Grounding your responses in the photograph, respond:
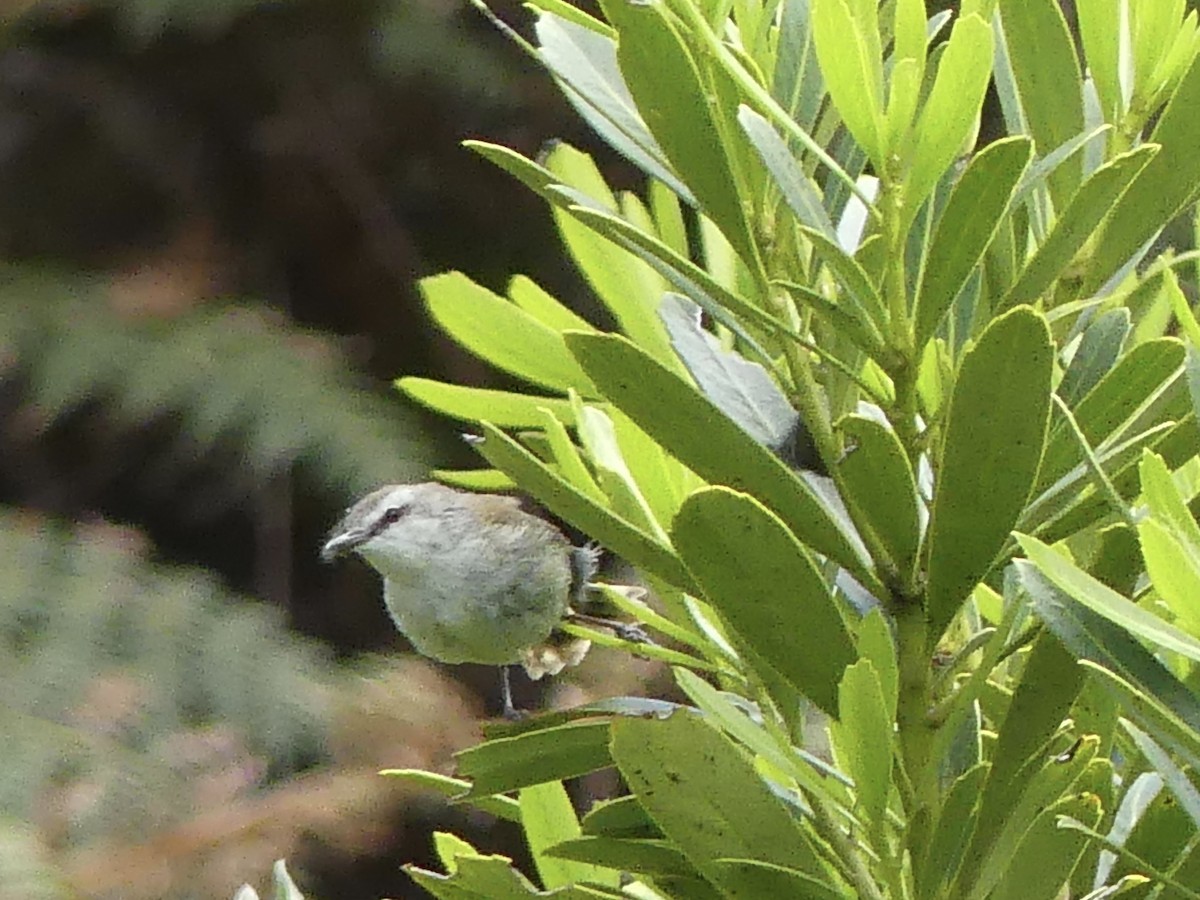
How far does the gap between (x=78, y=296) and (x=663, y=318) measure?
Answer: 1.63 m

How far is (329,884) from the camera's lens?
192cm

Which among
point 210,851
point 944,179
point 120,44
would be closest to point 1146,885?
point 944,179

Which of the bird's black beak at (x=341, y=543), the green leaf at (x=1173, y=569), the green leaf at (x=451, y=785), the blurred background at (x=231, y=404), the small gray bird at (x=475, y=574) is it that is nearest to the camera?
the green leaf at (x=1173, y=569)

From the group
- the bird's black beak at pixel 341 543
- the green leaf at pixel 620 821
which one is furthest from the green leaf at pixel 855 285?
the bird's black beak at pixel 341 543

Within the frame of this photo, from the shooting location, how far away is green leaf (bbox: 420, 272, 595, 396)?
1.25 feet

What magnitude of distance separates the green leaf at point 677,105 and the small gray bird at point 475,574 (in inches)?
10.6

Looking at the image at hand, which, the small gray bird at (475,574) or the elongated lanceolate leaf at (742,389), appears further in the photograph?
the small gray bird at (475,574)

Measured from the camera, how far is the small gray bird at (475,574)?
694 millimetres

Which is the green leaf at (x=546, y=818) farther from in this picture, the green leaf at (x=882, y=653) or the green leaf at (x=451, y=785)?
the green leaf at (x=882, y=653)

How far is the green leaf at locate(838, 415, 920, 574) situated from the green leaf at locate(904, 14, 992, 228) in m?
0.05

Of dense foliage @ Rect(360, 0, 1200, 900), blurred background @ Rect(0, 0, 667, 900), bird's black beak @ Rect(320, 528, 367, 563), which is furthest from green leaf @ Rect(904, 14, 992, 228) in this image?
blurred background @ Rect(0, 0, 667, 900)

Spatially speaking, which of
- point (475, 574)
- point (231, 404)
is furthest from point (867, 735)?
point (231, 404)

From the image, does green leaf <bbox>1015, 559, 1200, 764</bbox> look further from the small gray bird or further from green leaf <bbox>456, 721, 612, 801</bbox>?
the small gray bird

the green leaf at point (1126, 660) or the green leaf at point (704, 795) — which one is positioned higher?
the green leaf at point (1126, 660)
